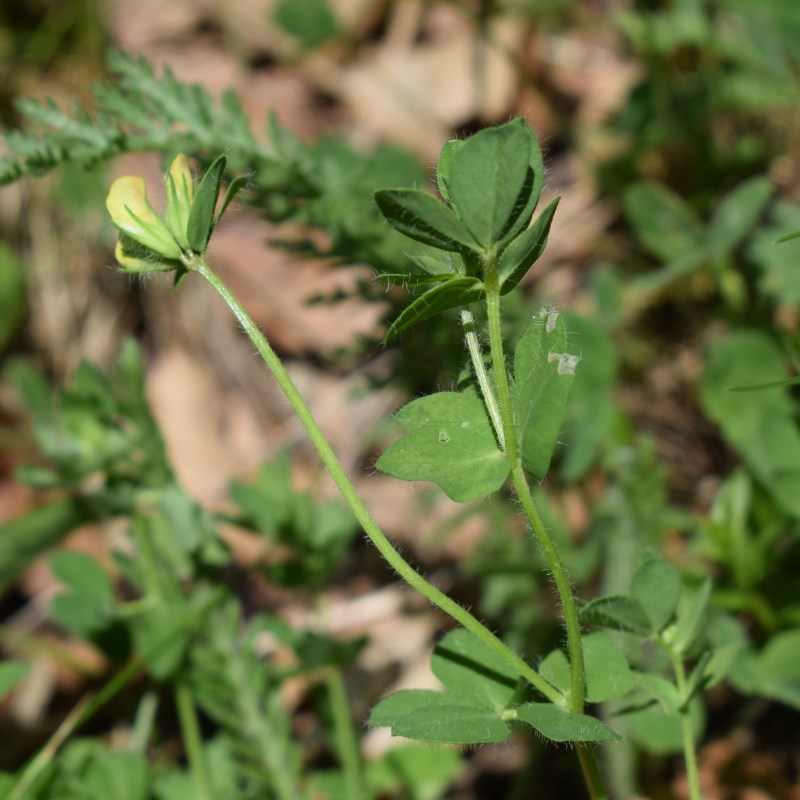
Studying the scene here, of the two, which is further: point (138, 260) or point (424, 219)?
point (138, 260)

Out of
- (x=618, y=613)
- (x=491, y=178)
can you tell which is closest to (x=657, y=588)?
(x=618, y=613)

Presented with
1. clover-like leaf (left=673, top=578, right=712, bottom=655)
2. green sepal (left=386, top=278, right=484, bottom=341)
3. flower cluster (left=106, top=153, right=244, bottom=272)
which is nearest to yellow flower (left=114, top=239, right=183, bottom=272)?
flower cluster (left=106, top=153, right=244, bottom=272)

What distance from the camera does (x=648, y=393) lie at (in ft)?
9.03

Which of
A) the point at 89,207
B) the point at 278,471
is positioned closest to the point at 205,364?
the point at 89,207

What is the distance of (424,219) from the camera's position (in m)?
0.91

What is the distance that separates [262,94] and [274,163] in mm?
2198

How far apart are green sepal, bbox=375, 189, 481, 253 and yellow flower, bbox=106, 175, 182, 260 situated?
0.27 meters

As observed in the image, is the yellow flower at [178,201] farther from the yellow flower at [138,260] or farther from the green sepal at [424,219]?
the green sepal at [424,219]

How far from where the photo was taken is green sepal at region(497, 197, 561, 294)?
0.93m

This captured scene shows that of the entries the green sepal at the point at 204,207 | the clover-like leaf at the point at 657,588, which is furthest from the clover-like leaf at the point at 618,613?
the green sepal at the point at 204,207

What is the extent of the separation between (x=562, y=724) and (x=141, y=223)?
668 mm

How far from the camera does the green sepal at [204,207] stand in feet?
3.26

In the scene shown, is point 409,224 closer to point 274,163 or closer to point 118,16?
point 274,163

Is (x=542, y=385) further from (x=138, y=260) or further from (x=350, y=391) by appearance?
(x=350, y=391)
